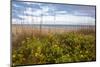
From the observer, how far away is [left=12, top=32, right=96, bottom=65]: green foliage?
8.98 feet

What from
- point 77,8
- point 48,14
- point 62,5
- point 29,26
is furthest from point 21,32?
point 77,8

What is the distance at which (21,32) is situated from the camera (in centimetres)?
273

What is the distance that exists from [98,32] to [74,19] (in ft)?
1.55

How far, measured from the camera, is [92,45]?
10.3 feet

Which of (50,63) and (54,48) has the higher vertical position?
(54,48)

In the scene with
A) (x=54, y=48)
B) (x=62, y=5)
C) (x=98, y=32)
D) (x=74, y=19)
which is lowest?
(x=54, y=48)

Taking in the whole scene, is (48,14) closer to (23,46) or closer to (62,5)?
(62,5)

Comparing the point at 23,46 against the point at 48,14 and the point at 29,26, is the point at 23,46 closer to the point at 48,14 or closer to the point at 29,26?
the point at 29,26

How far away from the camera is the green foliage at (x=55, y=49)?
2.74 metres

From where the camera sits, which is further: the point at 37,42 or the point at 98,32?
the point at 98,32

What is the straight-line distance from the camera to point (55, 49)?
2906 millimetres
